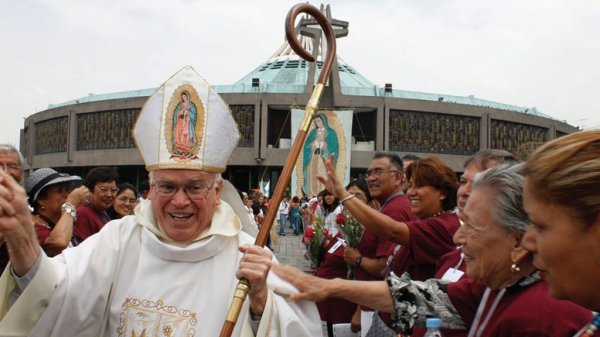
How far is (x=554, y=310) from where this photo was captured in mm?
1926

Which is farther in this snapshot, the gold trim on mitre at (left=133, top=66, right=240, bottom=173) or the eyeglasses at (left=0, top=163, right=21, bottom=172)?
the eyeglasses at (left=0, top=163, right=21, bottom=172)

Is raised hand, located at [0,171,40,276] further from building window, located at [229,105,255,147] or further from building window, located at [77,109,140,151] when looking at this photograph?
building window, located at [77,109,140,151]

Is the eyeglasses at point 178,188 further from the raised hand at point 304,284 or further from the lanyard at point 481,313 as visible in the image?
the lanyard at point 481,313

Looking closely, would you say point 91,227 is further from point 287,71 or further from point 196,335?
point 287,71

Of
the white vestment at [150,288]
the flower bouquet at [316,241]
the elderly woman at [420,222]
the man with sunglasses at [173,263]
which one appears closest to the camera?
the man with sunglasses at [173,263]

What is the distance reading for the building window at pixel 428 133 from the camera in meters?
41.8

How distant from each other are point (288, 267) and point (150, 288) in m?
0.77

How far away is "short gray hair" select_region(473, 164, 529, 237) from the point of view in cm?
223

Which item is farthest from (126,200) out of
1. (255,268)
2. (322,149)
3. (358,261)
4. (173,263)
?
(322,149)

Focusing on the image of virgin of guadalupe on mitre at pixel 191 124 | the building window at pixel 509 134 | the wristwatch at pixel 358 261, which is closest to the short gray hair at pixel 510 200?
the image of virgin of guadalupe on mitre at pixel 191 124

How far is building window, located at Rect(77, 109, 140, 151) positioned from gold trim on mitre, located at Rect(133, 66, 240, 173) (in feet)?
136

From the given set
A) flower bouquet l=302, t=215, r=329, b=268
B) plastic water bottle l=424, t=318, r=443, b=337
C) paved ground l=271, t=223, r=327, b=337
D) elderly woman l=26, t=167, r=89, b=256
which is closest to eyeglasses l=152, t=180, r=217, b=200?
plastic water bottle l=424, t=318, r=443, b=337

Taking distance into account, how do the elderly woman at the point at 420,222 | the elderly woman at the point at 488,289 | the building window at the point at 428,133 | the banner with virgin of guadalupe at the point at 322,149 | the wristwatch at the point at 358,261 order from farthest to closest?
the building window at the point at 428,133 → the banner with virgin of guadalupe at the point at 322,149 → the wristwatch at the point at 358,261 → the elderly woman at the point at 420,222 → the elderly woman at the point at 488,289

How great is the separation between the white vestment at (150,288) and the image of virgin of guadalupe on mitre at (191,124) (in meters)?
0.27
